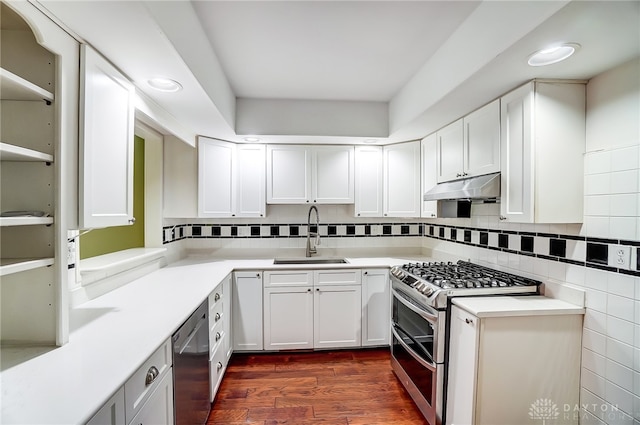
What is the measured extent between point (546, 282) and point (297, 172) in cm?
226

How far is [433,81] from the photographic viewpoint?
1.89 meters

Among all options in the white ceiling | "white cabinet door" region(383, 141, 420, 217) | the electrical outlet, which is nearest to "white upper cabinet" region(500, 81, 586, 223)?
the white ceiling

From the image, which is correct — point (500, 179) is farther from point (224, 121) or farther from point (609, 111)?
point (224, 121)

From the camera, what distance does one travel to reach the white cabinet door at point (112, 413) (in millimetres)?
797

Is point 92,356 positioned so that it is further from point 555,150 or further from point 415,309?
point 555,150

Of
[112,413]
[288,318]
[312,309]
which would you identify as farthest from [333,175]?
[112,413]

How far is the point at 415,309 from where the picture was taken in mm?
1912

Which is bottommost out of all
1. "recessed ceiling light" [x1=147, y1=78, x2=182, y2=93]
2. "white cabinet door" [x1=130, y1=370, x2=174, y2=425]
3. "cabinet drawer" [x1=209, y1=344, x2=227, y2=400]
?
"cabinet drawer" [x1=209, y1=344, x2=227, y2=400]

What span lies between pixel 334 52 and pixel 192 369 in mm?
2169

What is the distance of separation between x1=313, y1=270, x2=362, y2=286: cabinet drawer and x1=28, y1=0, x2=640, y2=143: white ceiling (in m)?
1.35

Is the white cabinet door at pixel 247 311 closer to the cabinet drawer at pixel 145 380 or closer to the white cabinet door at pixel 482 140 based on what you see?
the cabinet drawer at pixel 145 380

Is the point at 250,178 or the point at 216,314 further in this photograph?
Result: the point at 250,178

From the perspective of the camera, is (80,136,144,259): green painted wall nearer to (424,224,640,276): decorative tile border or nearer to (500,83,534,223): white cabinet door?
(500,83,534,223): white cabinet door

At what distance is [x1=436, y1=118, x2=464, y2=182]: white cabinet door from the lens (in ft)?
7.11
